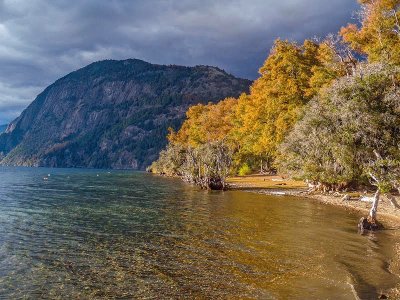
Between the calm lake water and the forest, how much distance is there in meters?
6.85

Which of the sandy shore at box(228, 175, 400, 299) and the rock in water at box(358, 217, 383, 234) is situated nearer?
the sandy shore at box(228, 175, 400, 299)

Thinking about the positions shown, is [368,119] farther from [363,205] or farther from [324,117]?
[363,205]

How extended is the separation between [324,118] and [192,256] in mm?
21146

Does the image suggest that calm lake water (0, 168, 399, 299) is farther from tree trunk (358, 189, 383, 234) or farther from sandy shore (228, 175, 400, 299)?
tree trunk (358, 189, 383, 234)

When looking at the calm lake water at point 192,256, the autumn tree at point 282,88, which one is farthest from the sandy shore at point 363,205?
the autumn tree at point 282,88

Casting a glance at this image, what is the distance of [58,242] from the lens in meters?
25.9

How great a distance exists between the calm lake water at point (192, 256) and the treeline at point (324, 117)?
6738mm

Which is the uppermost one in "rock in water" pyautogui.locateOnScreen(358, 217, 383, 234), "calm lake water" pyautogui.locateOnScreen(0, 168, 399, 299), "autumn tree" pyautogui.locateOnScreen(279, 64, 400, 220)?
"autumn tree" pyautogui.locateOnScreen(279, 64, 400, 220)


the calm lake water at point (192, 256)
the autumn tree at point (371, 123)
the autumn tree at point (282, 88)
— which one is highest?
the autumn tree at point (282, 88)

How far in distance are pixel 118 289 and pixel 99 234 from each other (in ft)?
41.7

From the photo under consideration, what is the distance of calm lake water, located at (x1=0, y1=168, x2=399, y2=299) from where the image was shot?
1675 centimetres

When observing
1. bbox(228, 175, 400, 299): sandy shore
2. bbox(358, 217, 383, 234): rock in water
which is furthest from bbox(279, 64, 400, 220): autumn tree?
bbox(228, 175, 400, 299): sandy shore

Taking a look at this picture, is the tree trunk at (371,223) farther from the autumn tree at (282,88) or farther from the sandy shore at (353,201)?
→ the autumn tree at (282,88)

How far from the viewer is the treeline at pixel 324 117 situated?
90.0 feet
